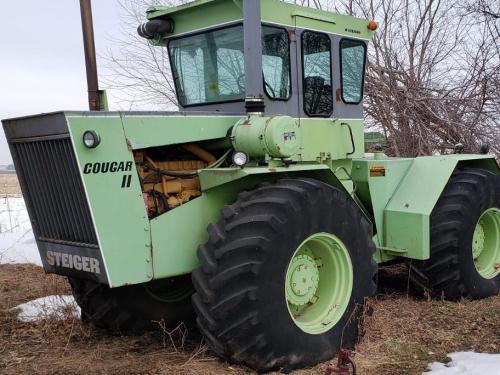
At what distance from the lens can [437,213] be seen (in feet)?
19.0

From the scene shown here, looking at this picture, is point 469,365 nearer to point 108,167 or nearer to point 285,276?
point 285,276

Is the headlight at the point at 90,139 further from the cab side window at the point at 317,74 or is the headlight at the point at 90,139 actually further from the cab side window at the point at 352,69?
the cab side window at the point at 352,69

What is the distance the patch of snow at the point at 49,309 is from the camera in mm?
5295

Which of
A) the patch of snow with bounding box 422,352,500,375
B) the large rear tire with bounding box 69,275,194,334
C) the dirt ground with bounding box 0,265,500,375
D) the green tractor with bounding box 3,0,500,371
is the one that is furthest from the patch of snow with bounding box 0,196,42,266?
the patch of snow with bounding box 422,352,500,375

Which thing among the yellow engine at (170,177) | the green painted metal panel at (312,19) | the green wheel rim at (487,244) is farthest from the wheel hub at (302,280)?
the green wheel rim at (487,244)

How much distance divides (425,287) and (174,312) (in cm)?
262

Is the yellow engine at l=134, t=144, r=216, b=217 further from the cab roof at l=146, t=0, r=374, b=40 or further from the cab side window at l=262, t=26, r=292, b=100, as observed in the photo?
the cab roof at l=146, t=0, r=374, b=40

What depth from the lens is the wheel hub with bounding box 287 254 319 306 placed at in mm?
4250

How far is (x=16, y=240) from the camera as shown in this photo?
10.8m

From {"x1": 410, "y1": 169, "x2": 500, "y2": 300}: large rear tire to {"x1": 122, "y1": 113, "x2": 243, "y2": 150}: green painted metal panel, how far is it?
2553 millimetres

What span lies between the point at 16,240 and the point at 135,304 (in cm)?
684

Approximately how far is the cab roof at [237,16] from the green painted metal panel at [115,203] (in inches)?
63.7

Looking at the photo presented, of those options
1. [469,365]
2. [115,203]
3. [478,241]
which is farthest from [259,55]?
[478,241]

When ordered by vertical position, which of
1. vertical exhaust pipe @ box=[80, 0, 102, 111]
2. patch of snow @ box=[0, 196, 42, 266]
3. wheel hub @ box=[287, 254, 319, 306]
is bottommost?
patch of snow @ box=[0, 196, 42, 266]
